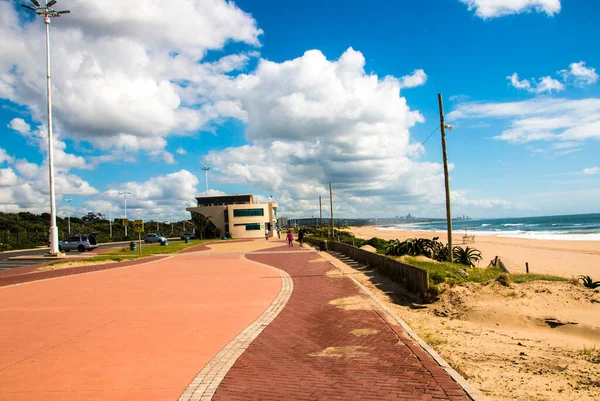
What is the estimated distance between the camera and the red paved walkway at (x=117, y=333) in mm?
5320

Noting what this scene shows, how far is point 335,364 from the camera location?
5887 mm

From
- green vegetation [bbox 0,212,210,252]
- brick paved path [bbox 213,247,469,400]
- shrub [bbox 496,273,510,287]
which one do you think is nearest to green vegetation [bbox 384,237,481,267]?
shrub [bbox 496,273,510,287]

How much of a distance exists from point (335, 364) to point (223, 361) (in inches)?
60.6

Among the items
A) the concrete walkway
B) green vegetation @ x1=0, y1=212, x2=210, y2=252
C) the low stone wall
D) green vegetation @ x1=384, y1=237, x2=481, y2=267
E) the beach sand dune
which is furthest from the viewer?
green vegetation @ x1=0, y1=212, x2=210, y2=252

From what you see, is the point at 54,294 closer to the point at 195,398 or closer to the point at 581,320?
the point at 195,398

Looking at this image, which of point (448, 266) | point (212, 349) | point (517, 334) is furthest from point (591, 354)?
point (448, 266)

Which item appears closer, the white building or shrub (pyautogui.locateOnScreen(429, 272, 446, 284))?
shrub (pyautogui.locateOnScreen(429, 272, 446, 284))

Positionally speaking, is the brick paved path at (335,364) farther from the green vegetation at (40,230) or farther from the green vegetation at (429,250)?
the green vegetation at (40,230)

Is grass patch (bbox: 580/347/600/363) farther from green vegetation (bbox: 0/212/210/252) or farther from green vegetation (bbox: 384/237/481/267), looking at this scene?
green vegetation (bbox: 0/212/210/252)

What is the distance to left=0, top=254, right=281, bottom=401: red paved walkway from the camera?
5.32m

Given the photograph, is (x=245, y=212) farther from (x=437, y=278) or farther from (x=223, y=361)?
(x=223, y=361)

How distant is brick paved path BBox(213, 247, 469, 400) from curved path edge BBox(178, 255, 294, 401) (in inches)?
4.3

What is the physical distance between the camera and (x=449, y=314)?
30.7 ft

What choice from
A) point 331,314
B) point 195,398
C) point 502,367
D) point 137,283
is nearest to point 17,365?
point 195,398
